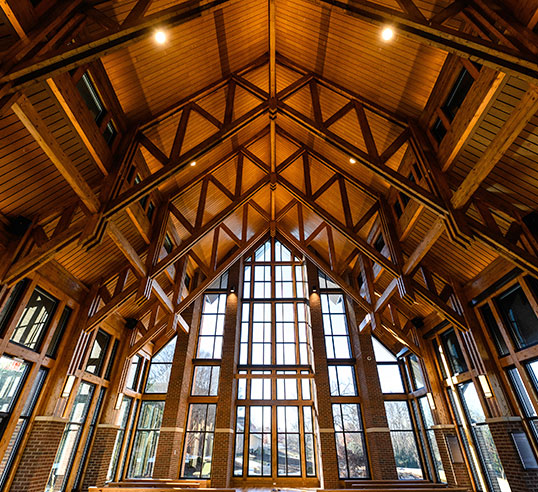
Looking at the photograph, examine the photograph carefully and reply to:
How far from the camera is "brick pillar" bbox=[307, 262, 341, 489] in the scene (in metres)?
9.18

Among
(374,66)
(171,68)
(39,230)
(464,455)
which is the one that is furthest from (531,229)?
(39,230)

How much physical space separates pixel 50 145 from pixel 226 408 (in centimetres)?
940

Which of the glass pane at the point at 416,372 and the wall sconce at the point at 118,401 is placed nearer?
the wall sconce at the point at 118,401

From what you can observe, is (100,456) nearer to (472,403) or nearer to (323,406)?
(323,406)

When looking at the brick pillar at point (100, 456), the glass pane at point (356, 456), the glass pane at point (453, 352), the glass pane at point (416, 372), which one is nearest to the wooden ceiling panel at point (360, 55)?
the glass pane at point (453, 352)

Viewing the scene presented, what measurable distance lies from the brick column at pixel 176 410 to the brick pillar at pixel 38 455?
11.8ft

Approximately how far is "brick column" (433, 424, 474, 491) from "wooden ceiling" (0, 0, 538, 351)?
2600mm

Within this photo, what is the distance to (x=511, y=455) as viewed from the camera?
607 centimetres

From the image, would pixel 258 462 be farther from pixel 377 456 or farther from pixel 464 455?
pixel 464 455

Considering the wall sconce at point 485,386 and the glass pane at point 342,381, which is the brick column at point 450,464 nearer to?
the wall sconce at point 485,386

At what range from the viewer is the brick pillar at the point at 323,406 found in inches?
361

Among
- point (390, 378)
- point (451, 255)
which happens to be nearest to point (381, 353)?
point (390, 378)

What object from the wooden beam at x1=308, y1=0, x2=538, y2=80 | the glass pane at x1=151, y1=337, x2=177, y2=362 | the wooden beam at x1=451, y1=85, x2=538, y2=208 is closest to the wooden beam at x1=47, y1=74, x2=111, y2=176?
the wooden beam at x1=308, y1=0, x2=538, y2=80

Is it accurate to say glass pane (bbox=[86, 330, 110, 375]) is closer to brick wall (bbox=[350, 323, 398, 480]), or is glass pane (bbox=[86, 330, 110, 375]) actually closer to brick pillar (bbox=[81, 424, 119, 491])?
brick pillar (bbox=[81, 424, 119, 491])
